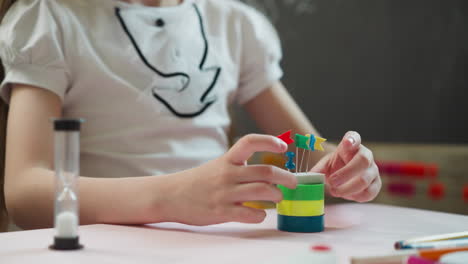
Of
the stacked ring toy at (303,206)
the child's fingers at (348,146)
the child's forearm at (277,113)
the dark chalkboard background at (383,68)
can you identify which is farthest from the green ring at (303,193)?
the dark chalkboard background at (383,68)

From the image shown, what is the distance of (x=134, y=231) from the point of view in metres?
0.75

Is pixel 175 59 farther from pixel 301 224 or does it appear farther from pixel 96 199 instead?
pixel 301 224

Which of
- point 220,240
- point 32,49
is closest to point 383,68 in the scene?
point 32,49

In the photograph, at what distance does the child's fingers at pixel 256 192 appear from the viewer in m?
0.70

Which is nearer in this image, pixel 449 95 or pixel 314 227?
pixel 314 227

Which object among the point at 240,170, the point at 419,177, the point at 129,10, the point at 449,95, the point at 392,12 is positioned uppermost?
the point at 392,12

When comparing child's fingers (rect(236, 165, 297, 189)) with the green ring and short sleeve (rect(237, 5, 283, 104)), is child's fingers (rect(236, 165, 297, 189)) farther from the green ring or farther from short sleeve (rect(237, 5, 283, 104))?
short sleeve (rect(237, 5, 283, 104))

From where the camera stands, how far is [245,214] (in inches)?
28.3

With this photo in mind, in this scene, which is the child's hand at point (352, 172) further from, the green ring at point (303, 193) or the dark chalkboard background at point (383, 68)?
the dark chalkboard background at point (383, 68)

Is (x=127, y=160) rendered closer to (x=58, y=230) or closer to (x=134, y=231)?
(x=134, y=231)

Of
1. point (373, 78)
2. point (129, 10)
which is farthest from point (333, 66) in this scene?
point (129, 10)

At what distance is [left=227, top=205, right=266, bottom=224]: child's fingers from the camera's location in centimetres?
72

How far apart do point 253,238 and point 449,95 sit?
1.43 metres

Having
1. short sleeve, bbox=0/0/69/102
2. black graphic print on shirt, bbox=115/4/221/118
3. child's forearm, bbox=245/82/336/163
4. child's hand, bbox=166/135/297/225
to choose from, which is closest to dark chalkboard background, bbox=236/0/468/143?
child's forearm, bbox=245/82/336/163
